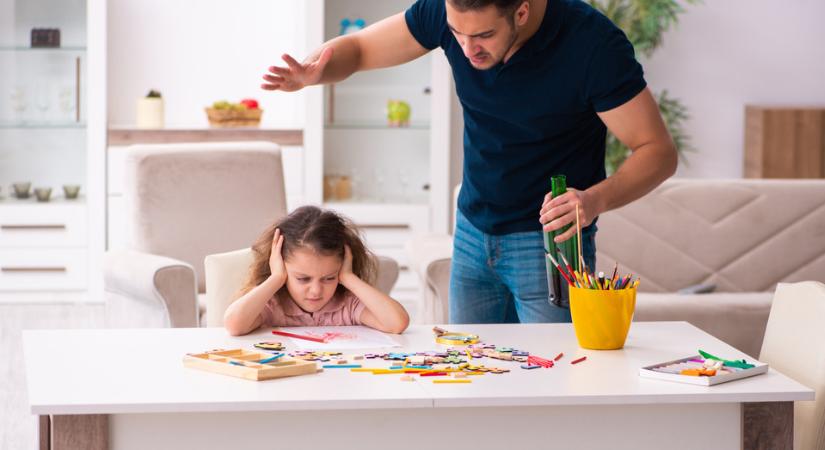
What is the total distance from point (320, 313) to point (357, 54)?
1.93ft

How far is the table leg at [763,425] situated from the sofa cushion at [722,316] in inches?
76.6

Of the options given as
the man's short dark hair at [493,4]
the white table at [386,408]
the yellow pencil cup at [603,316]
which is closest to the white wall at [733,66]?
the man's short dark hair at [493,4]

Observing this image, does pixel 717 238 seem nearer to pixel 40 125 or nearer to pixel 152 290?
pixel 152 290

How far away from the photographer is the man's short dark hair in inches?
79.7

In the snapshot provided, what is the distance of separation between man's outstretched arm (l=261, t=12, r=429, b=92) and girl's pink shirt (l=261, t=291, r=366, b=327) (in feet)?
1.51

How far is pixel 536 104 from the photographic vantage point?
2227 mm

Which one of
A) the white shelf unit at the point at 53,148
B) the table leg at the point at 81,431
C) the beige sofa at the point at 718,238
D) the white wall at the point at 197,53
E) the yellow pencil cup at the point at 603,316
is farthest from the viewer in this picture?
the white wall at the point at 197,53

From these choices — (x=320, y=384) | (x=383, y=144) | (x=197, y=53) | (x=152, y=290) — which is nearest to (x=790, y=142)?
(x=383, y=144)

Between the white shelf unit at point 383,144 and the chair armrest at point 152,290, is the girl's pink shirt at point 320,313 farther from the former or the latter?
the white shelf unit at point 383,144

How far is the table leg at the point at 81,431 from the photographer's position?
1588 millimetres

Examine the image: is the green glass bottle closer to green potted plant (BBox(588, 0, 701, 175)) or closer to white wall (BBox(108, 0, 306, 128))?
green potted plant (BBox(588, 0, 701, 175))

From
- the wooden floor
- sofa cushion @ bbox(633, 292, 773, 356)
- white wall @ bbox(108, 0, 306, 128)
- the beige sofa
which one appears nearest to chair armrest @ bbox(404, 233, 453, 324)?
the beige sofa

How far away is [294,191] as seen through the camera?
→ 5.21 metres

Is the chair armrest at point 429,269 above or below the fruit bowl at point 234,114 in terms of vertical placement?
below
